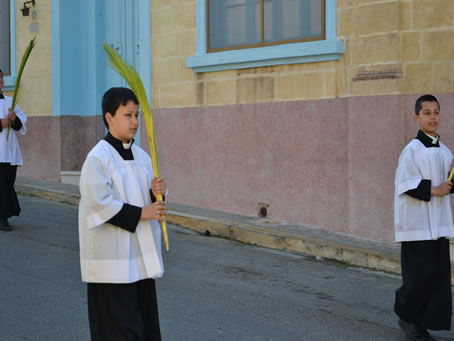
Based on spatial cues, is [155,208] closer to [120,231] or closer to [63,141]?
[120,231]

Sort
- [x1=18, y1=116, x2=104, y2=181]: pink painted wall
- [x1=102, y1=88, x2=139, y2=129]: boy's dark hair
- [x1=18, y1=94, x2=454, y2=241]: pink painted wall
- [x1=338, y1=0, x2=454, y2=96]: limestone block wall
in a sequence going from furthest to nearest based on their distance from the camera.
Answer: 1. [x1=18, y1=116, x2=104, y2=181]: pink painted wall
2. [x1=18, y1=94, x2=454, y2=241]: pink painted wall
3. [x1=338, y1=0, x2=454, y2=96]: limestone block wall
4. [x1=102, y1=88, x2=139, y2=129]: boy's dark hair

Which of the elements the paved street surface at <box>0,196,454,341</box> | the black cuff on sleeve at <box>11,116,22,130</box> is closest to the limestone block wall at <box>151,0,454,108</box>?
the paved street surface at <box>0,196,454,341</box>

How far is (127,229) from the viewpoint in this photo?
169 inches

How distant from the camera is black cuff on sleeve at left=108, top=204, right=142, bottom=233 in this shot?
4.24 m

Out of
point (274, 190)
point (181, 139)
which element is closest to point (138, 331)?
point (274, 190)

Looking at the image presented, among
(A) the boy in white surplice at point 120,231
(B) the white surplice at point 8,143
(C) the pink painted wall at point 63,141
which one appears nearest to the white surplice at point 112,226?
(A) the boy in white surplice at point 120,231

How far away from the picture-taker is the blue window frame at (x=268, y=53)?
Answer: 9609 mm

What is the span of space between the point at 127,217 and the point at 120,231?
0.13m

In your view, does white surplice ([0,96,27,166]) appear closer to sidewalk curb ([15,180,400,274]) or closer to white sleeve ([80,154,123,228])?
sidewalk curb ([15,180,400,274])

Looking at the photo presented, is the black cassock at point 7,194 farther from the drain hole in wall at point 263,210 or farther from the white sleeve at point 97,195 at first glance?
the white sleeve at point 97,195

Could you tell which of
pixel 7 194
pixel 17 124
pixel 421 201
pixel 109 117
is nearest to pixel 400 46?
pixel 421 201

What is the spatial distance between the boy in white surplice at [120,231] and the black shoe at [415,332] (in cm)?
215

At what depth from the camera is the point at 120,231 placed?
434 cm

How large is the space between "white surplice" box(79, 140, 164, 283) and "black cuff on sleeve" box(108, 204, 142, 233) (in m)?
0.03
